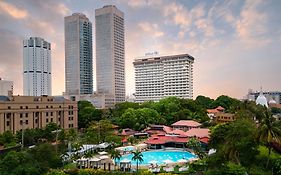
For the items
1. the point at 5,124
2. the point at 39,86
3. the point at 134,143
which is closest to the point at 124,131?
the point at 134,143

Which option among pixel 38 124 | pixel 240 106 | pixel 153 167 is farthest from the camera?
pixel 38 124

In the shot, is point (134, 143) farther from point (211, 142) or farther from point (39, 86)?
point (39, 86)

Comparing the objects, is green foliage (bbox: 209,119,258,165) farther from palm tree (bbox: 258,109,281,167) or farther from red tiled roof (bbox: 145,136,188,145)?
red tiled roof (bbox: 145,136,188,145)

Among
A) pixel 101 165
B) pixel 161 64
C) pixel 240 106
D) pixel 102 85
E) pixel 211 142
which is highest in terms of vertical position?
pixel 161 64

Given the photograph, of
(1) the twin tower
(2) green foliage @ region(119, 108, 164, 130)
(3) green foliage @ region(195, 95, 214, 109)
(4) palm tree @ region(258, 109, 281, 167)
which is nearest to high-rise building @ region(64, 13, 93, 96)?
(1) the twin tower

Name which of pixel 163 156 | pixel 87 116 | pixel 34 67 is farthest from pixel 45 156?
pixel 34 67

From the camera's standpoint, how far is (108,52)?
109875mm

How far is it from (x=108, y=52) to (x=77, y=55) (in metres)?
14.5

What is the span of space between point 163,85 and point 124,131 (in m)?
63.7

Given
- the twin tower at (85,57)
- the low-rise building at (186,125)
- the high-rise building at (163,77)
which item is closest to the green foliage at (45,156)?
the low-rise building at (186,125)

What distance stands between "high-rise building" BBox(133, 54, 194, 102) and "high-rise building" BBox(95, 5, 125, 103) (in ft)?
33.7

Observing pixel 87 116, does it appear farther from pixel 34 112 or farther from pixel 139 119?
pixel 34 112

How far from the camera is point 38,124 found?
4816cm

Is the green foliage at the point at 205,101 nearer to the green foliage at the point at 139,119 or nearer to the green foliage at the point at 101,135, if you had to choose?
the green foliage at the point at 139,119
